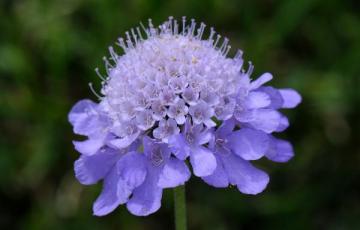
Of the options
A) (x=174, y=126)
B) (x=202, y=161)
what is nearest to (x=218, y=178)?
(x=202, y=161)

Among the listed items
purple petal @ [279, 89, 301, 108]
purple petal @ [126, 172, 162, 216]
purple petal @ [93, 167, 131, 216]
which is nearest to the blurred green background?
purple petal @ [279, 89, 301, 108]

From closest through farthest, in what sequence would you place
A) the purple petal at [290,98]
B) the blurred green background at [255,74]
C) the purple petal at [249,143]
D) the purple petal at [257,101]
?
the purple petal at [249,143]
the purple petal at [257,101]
the purple petal at [290,98]
the blurred green background at [255,74]

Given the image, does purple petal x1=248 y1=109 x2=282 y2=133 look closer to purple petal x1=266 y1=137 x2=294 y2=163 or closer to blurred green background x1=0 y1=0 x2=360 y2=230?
purple petal x1=266 y1=137 x2=294 y2=163

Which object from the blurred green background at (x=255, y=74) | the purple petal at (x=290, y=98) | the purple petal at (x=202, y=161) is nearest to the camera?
the purple petal at (x=202, y=161)

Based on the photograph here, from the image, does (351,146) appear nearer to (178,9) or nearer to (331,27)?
(331,27)

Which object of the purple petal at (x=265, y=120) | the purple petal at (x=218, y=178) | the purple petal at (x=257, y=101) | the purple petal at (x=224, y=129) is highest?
the purple petal at (x=257, y=101)

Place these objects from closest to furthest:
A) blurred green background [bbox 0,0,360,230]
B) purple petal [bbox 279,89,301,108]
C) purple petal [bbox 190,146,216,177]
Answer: purple petal [bbox 190,146,216,177], purple petal [bbox 279,89,301,108], blurred green background [bbox 0,0,360,230]

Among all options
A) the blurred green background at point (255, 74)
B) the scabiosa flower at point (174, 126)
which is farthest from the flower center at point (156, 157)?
the blurred green background at point (255, 74)

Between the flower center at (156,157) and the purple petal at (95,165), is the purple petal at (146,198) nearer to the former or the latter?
the flower center at (156,157)
